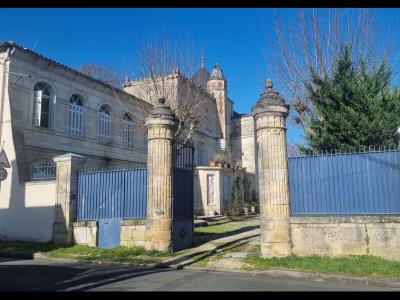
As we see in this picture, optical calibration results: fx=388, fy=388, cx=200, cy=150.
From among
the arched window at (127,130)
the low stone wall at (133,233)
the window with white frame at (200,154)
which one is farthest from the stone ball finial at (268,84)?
the window with white frame at (200,154)

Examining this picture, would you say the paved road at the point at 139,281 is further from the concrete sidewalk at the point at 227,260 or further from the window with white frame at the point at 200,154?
the window with white frame at the point at 200,154

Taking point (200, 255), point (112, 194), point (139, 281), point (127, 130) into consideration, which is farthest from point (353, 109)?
point (127, 130)

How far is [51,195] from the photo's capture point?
12.7 metres

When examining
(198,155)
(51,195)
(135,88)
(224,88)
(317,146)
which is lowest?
(51,195)

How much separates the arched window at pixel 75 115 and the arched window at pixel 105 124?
1.57 metres

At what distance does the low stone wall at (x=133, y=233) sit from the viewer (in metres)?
10.8

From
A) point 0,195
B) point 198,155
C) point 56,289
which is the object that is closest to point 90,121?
point 0,195

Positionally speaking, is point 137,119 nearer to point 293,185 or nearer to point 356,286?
point 293,185

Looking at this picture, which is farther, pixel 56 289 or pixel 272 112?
pixel 272 112

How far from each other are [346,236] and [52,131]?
13.7 meters

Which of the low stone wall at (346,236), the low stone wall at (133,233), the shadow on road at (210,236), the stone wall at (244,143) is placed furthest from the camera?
the stone wall at (244,143)

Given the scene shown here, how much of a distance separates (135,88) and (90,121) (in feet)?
16.7

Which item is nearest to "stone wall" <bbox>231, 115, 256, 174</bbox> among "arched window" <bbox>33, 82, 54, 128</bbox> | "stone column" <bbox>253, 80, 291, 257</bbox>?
"arched window" <bbox>33, 82, 54, 128</bbox>

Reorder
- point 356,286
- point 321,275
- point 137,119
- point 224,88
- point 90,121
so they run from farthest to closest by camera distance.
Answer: point 224,88 → point 137,119 → point 90,121 → point 321,275 → point 356,286
